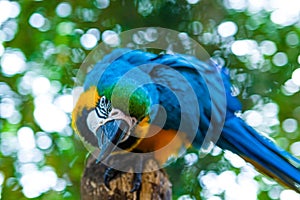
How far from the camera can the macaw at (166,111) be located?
5.45 ft

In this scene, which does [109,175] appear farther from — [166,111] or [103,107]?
[166,111]

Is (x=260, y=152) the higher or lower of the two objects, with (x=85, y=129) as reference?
lower

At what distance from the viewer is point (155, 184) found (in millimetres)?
1540

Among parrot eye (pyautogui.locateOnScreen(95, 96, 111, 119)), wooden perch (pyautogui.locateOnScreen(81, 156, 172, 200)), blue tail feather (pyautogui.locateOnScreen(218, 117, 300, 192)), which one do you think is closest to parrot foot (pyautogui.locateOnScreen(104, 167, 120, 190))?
wooden perch (pyautogui.locateOnScreen(81, 156, 172, 200))

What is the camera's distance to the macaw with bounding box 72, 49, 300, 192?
166 centimetres

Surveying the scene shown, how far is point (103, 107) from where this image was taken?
5.44 feet

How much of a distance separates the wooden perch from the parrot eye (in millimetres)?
126

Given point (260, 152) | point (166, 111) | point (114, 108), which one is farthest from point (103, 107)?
point (260, 152)

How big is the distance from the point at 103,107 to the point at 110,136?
0.14 metres

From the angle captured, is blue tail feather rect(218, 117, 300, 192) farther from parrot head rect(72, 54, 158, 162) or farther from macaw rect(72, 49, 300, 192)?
parrot head rect(72, 54, 158, 162)

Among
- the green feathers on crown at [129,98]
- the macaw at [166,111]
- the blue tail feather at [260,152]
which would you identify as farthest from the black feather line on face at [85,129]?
the blue tail feather at [260,152]

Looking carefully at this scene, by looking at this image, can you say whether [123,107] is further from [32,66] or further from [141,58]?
[32,66]

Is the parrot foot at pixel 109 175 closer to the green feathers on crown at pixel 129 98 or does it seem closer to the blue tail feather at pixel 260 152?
the green feathers on crown at pixel 129 98

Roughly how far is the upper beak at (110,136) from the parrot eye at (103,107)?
48mm
